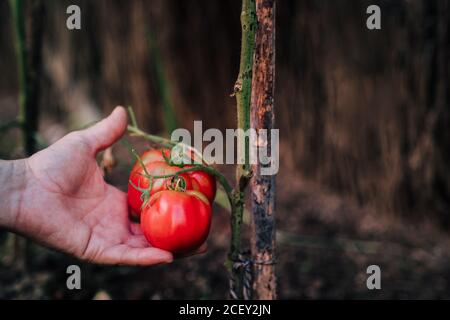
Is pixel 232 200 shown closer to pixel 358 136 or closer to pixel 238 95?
pixel 238 95

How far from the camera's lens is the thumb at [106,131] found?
136 cm

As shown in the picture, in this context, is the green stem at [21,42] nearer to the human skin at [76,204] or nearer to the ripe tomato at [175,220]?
the human skin at [76,204]

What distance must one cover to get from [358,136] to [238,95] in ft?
4.31

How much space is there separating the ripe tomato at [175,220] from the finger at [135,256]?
0.7 inches

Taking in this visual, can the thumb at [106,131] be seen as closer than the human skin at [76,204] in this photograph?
No

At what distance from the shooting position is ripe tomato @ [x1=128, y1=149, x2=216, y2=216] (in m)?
1.19

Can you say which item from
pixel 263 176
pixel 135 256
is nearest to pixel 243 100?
pixel 263 176

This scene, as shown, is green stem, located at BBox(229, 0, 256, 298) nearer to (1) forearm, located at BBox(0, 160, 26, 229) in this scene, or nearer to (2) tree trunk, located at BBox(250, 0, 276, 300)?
(2) tree trunk, located at BBox(250, 0, 276, 300)

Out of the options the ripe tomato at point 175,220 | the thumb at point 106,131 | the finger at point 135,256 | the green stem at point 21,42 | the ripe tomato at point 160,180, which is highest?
the green stem at point 21,42

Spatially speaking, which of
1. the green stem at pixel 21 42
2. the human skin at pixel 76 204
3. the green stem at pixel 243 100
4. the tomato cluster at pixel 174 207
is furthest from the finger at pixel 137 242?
the green stem at pixel 21 42

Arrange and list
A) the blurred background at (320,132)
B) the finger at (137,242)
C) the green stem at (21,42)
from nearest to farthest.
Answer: the finger at (137,242) < the green stem at (21,42) < the blurred background at (320,132)

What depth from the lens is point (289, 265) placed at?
6.45 ft

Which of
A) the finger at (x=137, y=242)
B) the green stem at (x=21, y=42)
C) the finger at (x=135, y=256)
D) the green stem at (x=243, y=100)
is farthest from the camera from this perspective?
the green stem at (x=21, y=42)

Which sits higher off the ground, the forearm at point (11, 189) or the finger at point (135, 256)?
the forearm at point (11, 189)
